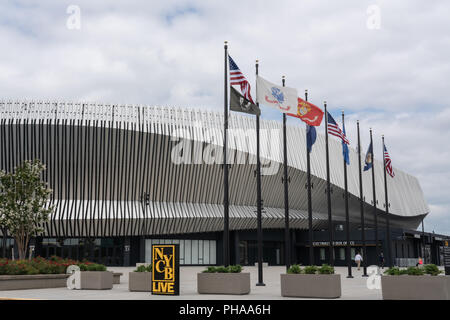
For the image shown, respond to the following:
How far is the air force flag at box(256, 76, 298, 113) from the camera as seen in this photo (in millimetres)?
24375

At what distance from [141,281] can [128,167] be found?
101ft

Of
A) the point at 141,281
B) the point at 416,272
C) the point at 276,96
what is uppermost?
the point at 276,96

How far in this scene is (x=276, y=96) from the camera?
25000 millimetres

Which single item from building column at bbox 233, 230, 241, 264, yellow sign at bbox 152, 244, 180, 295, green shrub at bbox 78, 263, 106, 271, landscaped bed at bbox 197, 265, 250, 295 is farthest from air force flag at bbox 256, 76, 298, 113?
building column at bbox 233, 230, 241, 264

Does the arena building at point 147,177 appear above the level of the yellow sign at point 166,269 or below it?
above

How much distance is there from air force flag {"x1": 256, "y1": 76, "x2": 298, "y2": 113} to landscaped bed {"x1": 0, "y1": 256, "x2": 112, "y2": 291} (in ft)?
35.0

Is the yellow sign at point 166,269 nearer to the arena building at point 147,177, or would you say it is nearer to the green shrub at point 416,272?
the green shrub at point 416,272

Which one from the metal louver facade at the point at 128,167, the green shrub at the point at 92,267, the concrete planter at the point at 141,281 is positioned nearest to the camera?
the concrete planter at the point at 141,281

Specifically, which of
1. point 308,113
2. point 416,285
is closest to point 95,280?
point 416,285

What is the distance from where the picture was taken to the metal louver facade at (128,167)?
48.6 metres

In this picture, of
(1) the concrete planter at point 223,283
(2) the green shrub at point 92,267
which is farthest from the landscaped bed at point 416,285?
(2) the green shrub at point 92,267

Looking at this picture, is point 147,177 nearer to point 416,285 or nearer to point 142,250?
point 142,250
